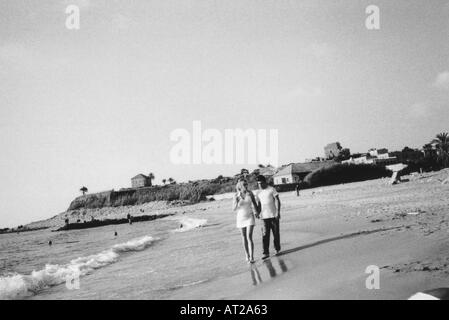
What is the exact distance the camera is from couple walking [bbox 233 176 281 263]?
708 cm

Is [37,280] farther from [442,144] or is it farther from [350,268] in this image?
[442,144]

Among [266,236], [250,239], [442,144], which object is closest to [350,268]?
[250,239]

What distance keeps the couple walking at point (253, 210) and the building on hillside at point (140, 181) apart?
13497cm

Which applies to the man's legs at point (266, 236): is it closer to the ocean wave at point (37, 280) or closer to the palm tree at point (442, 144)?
the ocean wave at point (37, 280)

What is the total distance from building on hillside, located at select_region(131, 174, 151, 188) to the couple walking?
134973 millimetres

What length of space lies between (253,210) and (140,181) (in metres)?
137

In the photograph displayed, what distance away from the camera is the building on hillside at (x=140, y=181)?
137625 mm

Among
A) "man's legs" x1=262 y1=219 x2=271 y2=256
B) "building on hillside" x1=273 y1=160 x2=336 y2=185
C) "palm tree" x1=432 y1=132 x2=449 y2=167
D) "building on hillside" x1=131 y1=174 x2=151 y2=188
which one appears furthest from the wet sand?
"building on hillside" x1=131 y1=174 x2=151 y2=188

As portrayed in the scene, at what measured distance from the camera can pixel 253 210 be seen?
7.27m

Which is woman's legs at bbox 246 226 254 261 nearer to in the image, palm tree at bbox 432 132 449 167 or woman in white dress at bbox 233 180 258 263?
woman in white dress at bbox 233 180 258 263

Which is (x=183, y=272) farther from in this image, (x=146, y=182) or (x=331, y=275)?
(x=146, y=182)

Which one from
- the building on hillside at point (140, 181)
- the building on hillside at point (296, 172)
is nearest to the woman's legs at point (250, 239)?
the building on hillside at point (296, 172)
